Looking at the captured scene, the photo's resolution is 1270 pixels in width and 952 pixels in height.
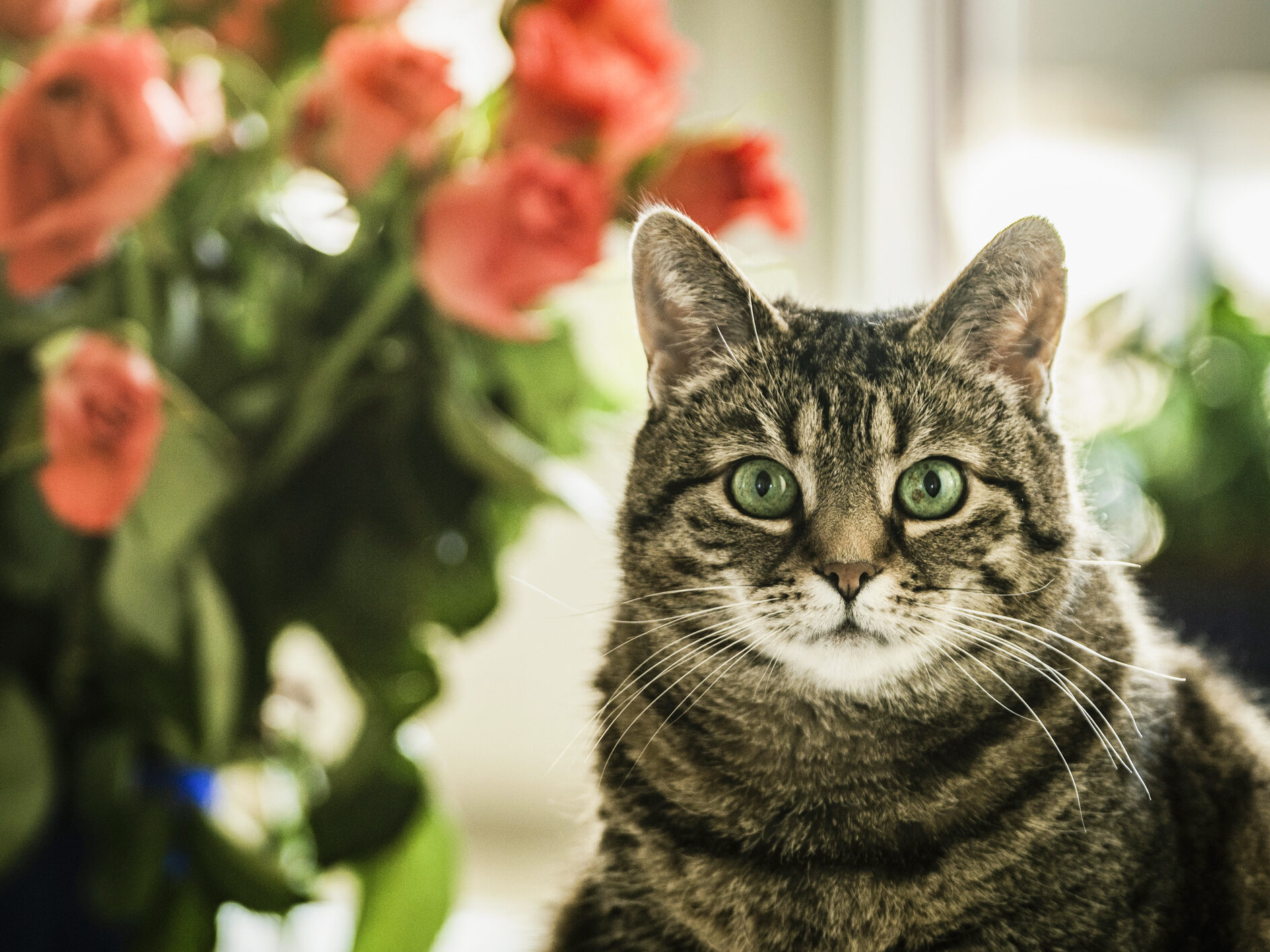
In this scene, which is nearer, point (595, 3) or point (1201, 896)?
point (1201, 896)

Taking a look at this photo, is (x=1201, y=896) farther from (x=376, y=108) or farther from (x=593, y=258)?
(x=376, y=108)

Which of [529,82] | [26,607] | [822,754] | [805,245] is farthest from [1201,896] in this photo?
[805,245]

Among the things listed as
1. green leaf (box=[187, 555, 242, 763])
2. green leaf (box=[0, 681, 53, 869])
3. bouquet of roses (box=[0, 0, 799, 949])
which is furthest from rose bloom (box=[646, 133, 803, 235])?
green leaf (box=[0, 681, 53, 869])

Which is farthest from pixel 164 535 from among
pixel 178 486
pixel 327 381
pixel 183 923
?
pixel 183 923

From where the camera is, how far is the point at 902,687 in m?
0.48

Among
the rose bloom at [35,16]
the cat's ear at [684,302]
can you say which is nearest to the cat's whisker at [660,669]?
the cat's ear at [684,302]

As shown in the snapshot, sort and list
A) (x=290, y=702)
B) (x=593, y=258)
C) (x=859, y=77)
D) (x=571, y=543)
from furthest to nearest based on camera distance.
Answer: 1. (x=571, y=543)
2. (x=859, y=77)
3. (x=290, y=702)
4. (x=593, y=258)

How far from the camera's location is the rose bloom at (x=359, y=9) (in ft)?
2.38

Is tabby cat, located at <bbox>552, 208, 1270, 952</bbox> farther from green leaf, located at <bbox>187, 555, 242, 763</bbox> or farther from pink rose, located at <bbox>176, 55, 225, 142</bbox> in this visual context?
pink rose, located at <bbox>176, 55, 225, 142</bbox>

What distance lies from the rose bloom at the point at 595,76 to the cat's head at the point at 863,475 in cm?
17

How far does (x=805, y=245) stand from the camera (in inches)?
60.2

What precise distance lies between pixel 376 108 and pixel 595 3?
0.49 feet

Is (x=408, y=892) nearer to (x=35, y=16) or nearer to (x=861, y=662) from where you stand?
(x=861, y=662)

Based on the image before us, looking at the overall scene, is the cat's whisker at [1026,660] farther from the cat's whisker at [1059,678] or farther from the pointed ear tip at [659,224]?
the pointed ear tip at [659,224]
